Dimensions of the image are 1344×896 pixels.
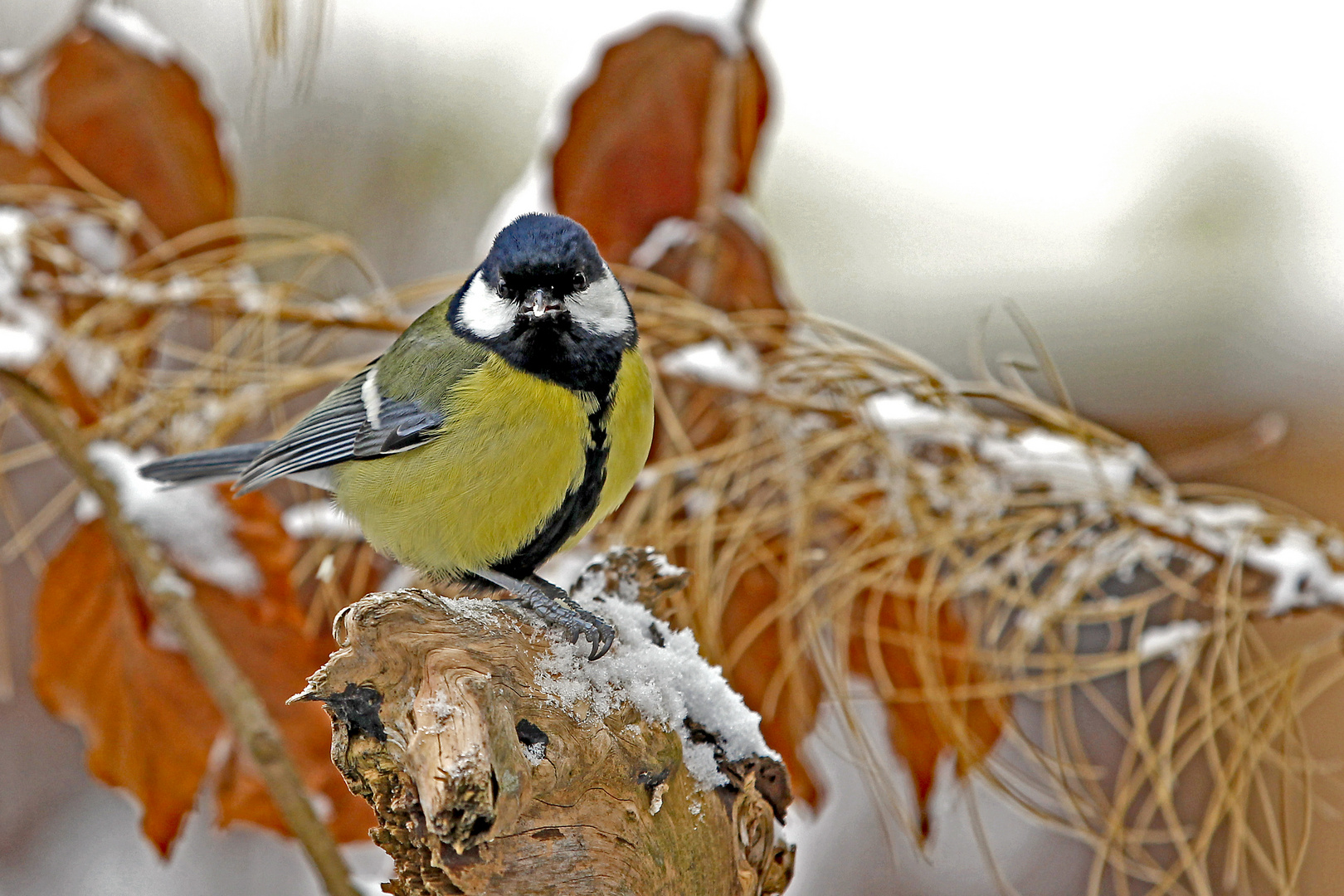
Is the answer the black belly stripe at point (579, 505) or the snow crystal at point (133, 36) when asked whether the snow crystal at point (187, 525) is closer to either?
the black belly stripe at point (579, 505)

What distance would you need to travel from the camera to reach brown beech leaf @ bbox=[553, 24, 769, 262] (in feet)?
4.19

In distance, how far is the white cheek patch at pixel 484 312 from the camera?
3.92 feet

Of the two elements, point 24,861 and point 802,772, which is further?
point 24,861

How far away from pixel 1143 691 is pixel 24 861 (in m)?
2.48

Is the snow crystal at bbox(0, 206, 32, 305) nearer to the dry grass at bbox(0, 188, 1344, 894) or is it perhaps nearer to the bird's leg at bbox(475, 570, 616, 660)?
the dry grass at bbox(0, 188, 1344, 894)

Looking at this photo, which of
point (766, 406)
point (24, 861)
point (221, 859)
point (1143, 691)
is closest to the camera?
point (766, 406)

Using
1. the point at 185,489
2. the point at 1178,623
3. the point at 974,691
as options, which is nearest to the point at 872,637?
the point at 974,691

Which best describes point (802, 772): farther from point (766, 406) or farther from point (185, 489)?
point (185, 489)

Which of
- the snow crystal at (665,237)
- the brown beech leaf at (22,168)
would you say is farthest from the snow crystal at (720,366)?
the brown beech leaf at (22,168)

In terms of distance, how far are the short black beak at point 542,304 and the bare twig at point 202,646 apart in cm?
48

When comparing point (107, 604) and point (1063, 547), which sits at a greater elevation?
point (1063, 547)

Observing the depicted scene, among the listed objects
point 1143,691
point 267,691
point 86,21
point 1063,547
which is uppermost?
point 86,21

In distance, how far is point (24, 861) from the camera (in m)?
2.46

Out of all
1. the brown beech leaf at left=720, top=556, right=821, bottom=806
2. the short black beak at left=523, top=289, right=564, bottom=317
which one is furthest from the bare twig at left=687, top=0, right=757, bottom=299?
the brown beech leaf at left=720, top=556, right=821, bottom=806
